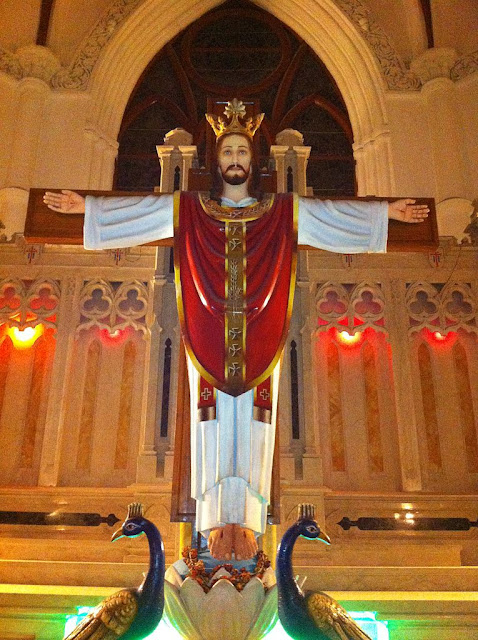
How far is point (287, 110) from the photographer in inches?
333

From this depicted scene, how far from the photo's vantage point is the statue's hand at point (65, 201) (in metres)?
3.13

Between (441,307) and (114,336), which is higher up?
(441,307)

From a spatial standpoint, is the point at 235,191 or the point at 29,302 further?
the point at 29,302

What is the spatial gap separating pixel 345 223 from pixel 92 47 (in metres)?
6.02

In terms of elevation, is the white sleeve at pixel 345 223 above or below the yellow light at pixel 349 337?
above

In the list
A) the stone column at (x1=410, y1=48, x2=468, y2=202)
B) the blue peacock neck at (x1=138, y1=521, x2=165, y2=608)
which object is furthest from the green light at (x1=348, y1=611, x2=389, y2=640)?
the stone column at (x1=410, y1=48, x2=468, y2=202)

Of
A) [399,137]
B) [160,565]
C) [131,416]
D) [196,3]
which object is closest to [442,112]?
[399,137]

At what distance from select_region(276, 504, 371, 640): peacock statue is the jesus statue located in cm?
29

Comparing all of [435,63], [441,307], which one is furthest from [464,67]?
[441,307]

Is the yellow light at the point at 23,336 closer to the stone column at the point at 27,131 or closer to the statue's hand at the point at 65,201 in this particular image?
the statue's hand at the point at 65,201

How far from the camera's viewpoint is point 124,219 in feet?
10.2

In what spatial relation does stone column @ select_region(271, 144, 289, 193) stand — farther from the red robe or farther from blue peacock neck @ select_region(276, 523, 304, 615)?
blue peacock neck @ select_region(276, 523, 304, 615)

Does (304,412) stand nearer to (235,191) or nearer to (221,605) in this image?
(235,191)

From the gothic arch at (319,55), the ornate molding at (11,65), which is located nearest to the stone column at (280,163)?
the gothic arch at (319,55)
